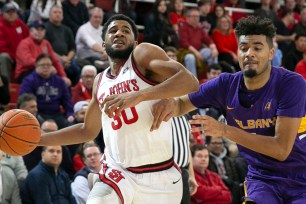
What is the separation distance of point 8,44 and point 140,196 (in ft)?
23.8

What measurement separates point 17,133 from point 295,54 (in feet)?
35.4

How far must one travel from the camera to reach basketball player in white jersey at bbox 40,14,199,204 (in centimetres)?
564

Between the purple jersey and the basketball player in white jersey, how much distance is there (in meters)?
0.38

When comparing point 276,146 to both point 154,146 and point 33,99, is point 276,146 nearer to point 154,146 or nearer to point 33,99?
point 154,146

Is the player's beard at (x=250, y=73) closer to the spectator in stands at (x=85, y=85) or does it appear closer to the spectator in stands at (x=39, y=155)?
the spectator in stands at (x=39, y=155)

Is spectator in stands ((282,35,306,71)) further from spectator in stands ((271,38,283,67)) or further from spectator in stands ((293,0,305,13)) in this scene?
spectator in stands ((293,0,305,13))

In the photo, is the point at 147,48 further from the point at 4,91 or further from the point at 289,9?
the point at 289,9

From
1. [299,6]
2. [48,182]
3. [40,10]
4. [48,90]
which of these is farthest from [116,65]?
[299,6]

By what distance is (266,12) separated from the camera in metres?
16.3

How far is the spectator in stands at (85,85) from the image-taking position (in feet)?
37.8

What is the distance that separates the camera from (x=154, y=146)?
5.81m

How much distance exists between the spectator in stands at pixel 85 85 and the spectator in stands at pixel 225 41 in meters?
4.05

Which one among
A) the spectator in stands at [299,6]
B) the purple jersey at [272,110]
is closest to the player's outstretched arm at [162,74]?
the purple jersey at [272,110]

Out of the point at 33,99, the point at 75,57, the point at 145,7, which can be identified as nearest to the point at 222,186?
the point at 33,99
